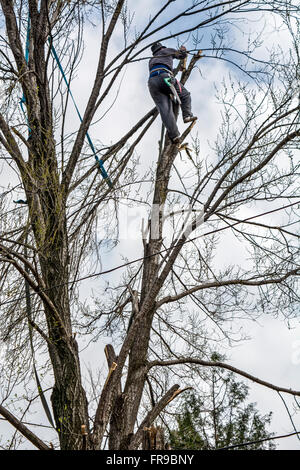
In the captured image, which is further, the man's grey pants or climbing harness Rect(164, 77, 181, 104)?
the man's grey pants

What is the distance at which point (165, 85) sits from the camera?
7.59 m

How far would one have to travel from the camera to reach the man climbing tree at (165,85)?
7602mm

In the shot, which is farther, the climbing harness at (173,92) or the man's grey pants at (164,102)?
the man's grey pants at (164,102)

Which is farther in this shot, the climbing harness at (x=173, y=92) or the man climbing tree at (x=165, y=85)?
the man climbing tree at (x=165, y=85)

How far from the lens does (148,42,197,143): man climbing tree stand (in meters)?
7.60

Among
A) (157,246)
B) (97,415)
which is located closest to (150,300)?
(157,246)

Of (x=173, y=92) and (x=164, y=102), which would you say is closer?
(x=173, y=92)

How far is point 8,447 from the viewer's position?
5973 mm

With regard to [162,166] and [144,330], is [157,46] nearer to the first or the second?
[162,166]

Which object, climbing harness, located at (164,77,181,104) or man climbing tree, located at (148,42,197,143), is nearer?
climbing harness, located at (164,77,181,104)

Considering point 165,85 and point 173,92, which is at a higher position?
point 165,85

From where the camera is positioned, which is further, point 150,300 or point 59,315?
point 150,300

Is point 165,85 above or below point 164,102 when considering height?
above

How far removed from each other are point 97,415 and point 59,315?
3.48 feet
